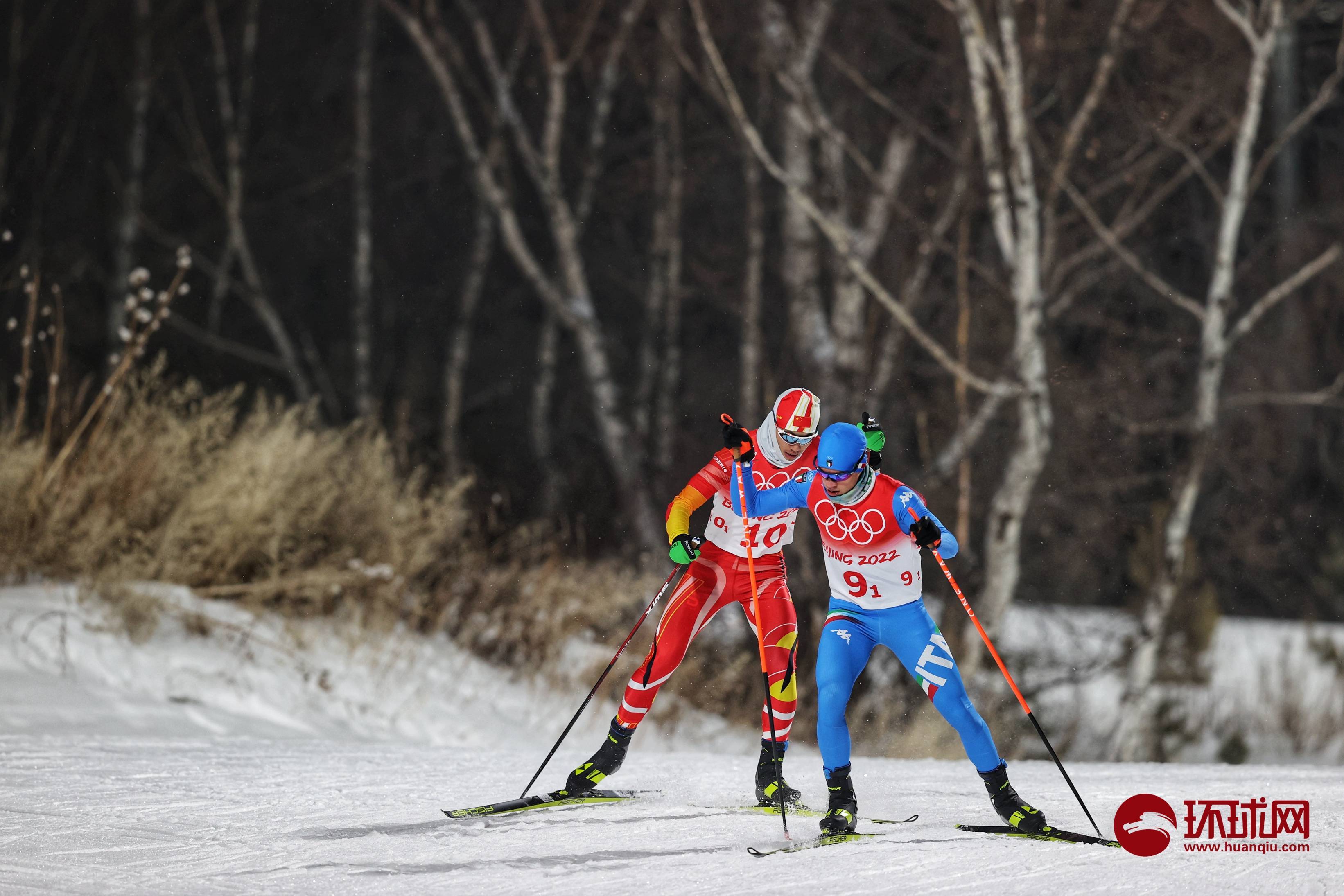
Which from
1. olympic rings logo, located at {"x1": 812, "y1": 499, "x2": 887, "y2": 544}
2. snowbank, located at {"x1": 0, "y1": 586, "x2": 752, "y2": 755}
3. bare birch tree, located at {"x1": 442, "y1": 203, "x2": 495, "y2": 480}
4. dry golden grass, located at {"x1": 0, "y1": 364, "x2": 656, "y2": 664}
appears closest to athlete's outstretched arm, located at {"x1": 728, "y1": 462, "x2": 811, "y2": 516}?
olympic rings logo, located at {"x1": 812, "y1": 499, "x2": 887, "y2": 544}

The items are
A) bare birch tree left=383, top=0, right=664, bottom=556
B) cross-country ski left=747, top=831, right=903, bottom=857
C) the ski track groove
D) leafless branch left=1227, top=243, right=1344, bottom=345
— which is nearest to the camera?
the ski track groove

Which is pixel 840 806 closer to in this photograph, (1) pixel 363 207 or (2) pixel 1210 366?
(2) pixel 1210 366

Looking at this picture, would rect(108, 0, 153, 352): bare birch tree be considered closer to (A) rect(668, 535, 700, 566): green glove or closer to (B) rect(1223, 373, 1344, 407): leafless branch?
(A) rect(668, 535, 700, 566): green glove

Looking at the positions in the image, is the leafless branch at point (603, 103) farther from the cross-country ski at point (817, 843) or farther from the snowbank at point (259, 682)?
the cross-country ski at point (817, 843)

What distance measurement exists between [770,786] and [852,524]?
120cm

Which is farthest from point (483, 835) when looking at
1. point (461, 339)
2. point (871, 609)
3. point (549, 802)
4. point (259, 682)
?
point (461, 339)

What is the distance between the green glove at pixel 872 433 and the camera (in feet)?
13.5

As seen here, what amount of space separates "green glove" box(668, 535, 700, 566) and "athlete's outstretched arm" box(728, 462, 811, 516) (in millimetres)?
263

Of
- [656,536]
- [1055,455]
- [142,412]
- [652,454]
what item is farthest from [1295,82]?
[142,412]

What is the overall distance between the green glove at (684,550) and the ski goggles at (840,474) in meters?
0.61

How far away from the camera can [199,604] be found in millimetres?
7094

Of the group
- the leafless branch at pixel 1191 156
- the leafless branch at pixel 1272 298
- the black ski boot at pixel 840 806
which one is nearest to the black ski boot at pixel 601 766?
the black ski boot at pixel 840 806

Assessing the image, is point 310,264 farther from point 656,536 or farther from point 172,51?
point 656,536

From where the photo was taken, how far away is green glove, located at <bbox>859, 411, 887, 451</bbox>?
412 cm
